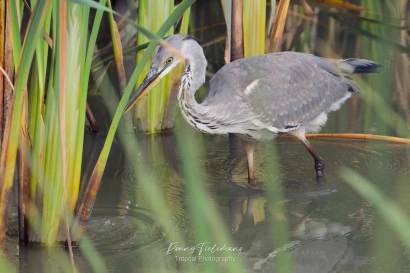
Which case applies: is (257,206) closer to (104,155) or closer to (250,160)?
(250,160)

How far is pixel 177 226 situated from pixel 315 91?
5.43 ft

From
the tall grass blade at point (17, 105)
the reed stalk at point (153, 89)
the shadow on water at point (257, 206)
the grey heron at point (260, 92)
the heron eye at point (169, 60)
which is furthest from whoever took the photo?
the reed stalk at point (153, 89)

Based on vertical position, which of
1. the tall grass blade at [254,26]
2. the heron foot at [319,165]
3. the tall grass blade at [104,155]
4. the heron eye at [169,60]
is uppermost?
the tall grass blade at [254,26]

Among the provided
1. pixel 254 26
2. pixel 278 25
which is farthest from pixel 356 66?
pixel 254 26

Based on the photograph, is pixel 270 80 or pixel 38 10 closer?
pixel 38 10

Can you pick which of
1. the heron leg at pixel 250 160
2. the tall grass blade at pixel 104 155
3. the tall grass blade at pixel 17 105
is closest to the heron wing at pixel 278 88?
the heron leg at pixel 250 160

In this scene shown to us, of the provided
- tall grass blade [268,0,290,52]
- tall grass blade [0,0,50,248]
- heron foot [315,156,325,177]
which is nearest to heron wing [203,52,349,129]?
heron foot [315,156,325,177]

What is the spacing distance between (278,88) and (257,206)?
0.93 m

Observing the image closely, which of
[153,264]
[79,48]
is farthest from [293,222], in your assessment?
[79,48]

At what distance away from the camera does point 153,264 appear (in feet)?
10.2

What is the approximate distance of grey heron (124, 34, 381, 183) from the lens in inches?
158

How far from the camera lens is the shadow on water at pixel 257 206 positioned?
3.17 meters

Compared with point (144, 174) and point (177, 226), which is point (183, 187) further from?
point (177, 226)

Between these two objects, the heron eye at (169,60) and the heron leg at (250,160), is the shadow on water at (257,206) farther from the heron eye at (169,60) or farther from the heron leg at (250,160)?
the heron eye at (169,60)
